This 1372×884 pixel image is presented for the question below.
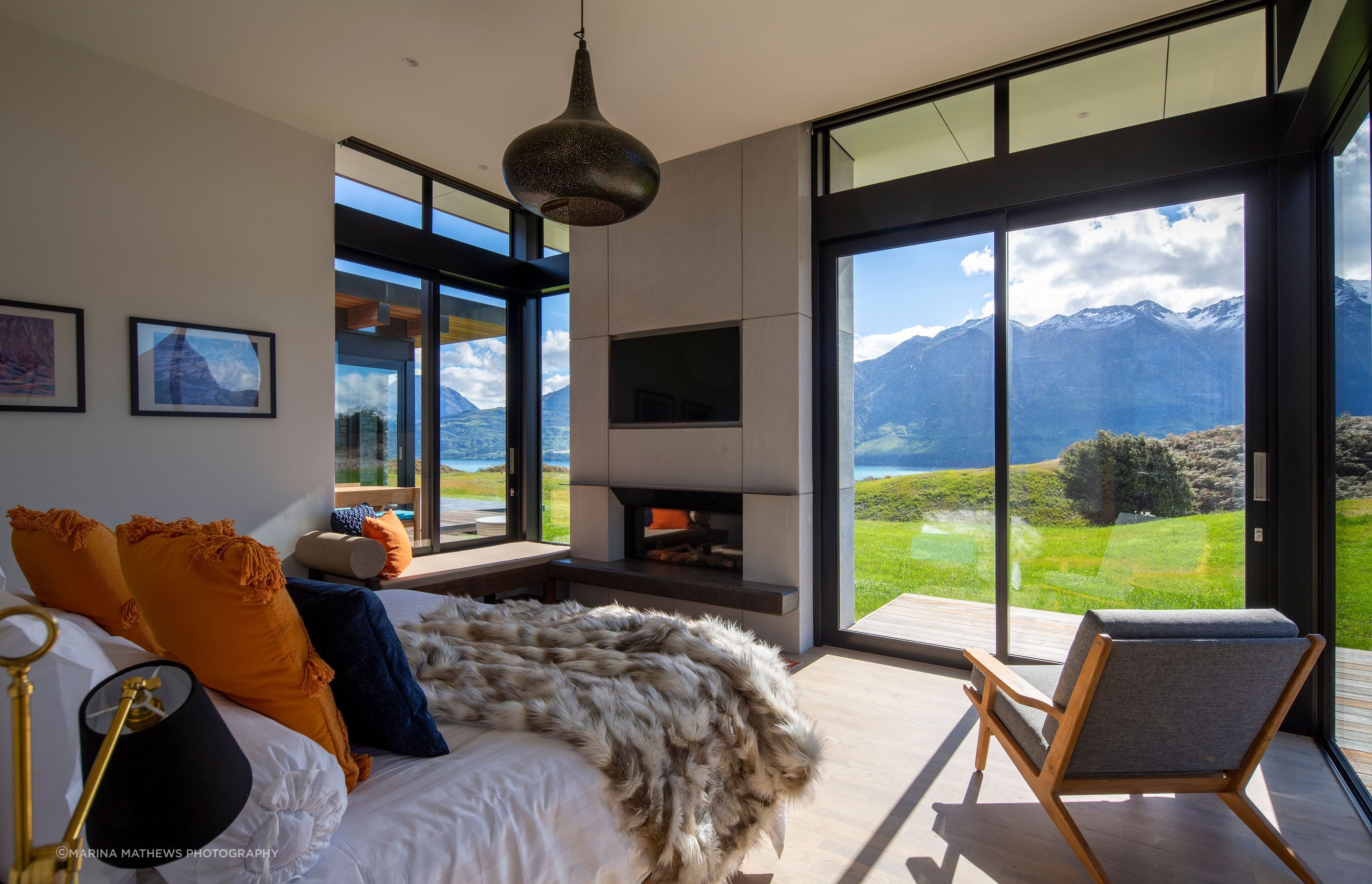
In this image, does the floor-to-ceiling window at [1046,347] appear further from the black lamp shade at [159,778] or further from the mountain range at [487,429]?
the black lamp shade at [159,778]

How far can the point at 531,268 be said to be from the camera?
5473 millimetres

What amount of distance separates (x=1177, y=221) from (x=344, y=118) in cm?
447

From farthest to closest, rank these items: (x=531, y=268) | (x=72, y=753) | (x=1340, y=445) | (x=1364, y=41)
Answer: (x=531, y=268)
(x=1340, y=445)
(x=1364, y=41)
(x=72, y=753)

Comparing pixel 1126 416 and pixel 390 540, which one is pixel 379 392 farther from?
pixel 1126 416

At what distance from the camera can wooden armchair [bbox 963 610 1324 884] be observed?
69.9 inches

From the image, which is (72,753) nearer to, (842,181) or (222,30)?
(222,30)

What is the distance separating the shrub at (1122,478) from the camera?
3184 mm

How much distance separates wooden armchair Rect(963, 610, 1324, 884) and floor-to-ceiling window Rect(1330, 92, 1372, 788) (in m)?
0.71

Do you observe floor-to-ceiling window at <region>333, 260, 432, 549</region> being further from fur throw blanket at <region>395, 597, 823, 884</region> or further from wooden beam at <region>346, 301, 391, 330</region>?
fur throw blanket at <region>395, 597, 823, 884</region>

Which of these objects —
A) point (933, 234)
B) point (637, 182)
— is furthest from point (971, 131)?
point (637, 182)

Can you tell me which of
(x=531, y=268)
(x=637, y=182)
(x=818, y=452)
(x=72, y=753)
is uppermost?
(x=531, y=268)

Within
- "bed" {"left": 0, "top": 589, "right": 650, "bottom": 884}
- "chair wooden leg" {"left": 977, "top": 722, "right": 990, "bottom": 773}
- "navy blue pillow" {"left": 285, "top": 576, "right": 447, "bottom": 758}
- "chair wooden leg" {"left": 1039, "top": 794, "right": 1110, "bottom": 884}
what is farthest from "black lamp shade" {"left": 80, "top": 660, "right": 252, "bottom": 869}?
"chair wooden leg" {"left": 977, "top": 722, "right": 990, "bottom": 773}

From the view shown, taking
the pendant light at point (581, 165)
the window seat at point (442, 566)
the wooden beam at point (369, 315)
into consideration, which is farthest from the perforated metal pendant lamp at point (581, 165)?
the wooden beam at point (369, 315)

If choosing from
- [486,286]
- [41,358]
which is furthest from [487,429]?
[41,358]
